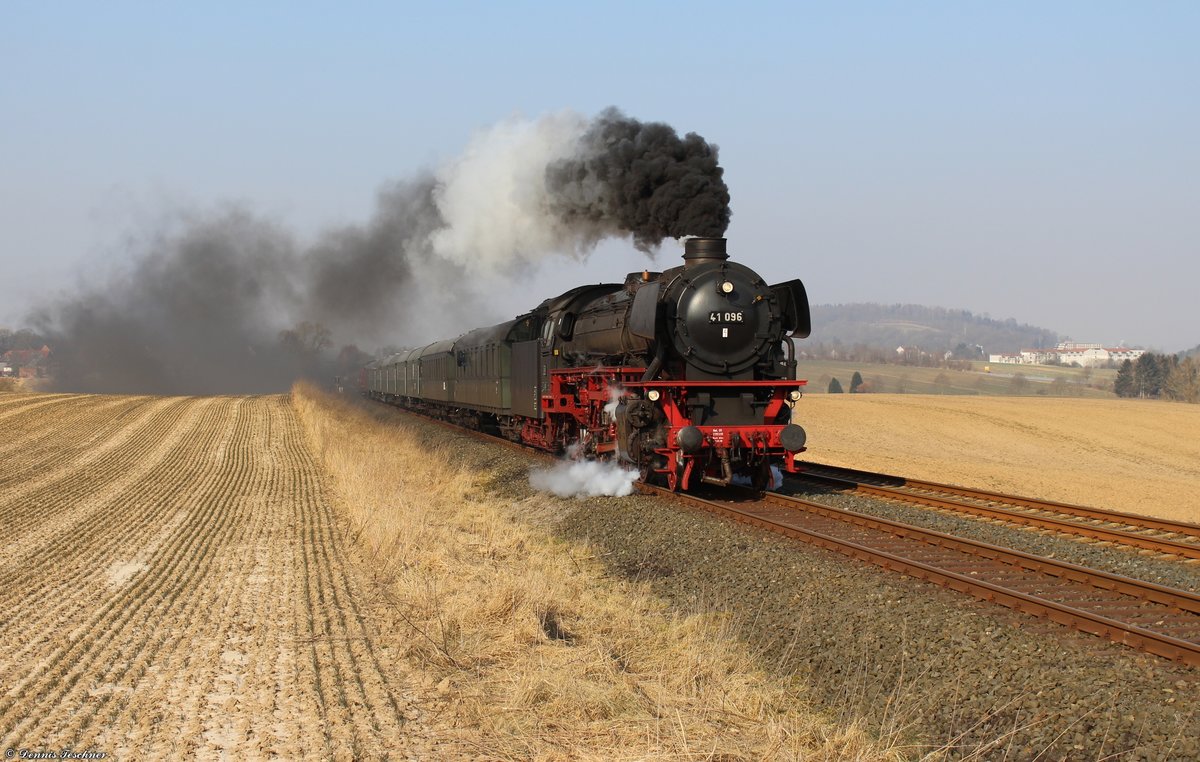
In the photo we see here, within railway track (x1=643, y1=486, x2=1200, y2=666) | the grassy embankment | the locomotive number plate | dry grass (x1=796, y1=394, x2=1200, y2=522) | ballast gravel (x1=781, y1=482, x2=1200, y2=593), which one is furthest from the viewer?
the grassy embankment

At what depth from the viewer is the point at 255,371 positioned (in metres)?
90.4

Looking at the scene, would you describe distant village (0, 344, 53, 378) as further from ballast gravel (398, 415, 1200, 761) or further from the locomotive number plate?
ballast gravel (398, 415, 1200, 761)

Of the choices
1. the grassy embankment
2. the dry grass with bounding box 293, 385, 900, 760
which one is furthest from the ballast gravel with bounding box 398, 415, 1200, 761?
the grassy embankment

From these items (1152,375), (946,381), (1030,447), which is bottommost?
(1030,447)

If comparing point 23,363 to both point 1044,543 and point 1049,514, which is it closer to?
point 1049,514

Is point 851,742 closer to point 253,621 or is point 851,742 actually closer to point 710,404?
point 253,621

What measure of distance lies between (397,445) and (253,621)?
1627cm

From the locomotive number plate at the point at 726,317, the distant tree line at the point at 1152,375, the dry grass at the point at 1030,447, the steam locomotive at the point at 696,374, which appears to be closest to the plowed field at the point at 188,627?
the steam locomotive at the point at 696,374

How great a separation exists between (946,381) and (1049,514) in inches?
4971

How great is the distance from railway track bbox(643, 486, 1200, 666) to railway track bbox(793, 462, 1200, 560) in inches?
90.2

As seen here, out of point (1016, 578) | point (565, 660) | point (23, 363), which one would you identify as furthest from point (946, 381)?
point (565, 660)

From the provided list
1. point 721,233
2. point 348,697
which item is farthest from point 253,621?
point 721,233

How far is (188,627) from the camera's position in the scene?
7.94 m

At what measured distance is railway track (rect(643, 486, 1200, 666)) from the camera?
7.59 m
